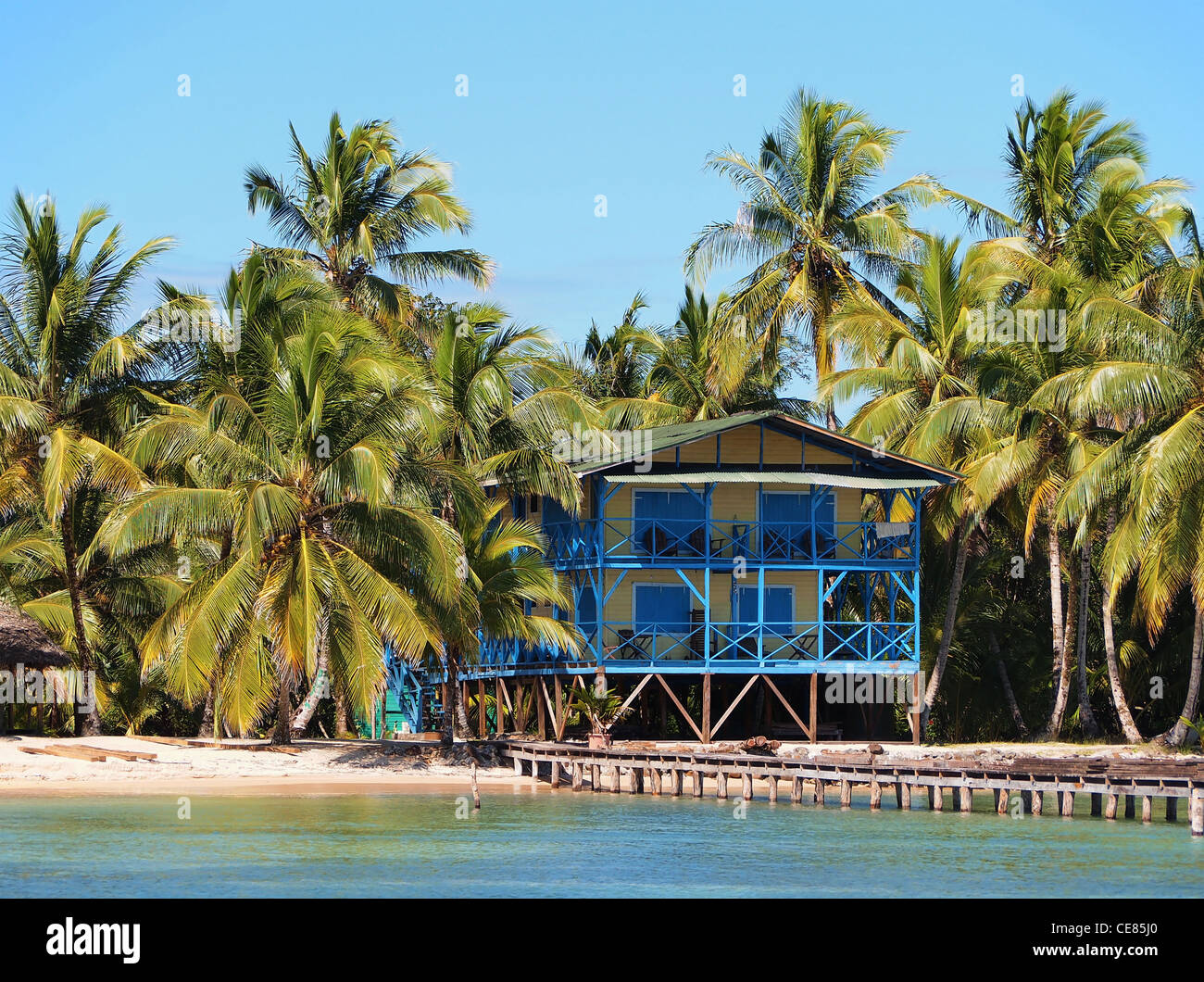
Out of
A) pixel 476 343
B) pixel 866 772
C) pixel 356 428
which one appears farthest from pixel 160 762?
pixel 866 772

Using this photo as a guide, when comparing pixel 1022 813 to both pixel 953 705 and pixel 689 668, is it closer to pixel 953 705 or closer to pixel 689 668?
pixel 689 668

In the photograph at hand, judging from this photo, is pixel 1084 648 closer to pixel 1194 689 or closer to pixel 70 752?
pixel 1194 689

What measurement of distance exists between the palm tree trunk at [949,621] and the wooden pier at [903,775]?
6.41m

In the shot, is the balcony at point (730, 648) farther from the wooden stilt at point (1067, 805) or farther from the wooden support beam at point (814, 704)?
the wooden stilt at point (1067, 805)

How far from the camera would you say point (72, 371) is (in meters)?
35.5

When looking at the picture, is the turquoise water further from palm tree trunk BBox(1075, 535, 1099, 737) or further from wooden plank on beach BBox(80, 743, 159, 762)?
palm tree trunk BBox(1075, 535, 1099, 737)

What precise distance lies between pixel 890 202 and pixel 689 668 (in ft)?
47.6

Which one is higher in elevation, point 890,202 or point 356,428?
point 890,202

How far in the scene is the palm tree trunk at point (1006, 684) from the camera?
4350 centimetres

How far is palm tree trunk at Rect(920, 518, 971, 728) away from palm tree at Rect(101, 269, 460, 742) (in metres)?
14.0

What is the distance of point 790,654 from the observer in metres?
38.9

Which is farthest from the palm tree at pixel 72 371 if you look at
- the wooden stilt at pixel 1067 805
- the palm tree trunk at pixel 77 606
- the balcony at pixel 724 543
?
the wooden stilt at pixel 1067 805

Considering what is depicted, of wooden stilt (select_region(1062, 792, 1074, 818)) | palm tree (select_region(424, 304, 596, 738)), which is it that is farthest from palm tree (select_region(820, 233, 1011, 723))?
wooden stilt (select_region(1062, 792, 1074, 818))

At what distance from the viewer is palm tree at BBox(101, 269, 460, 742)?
97.8 ft
